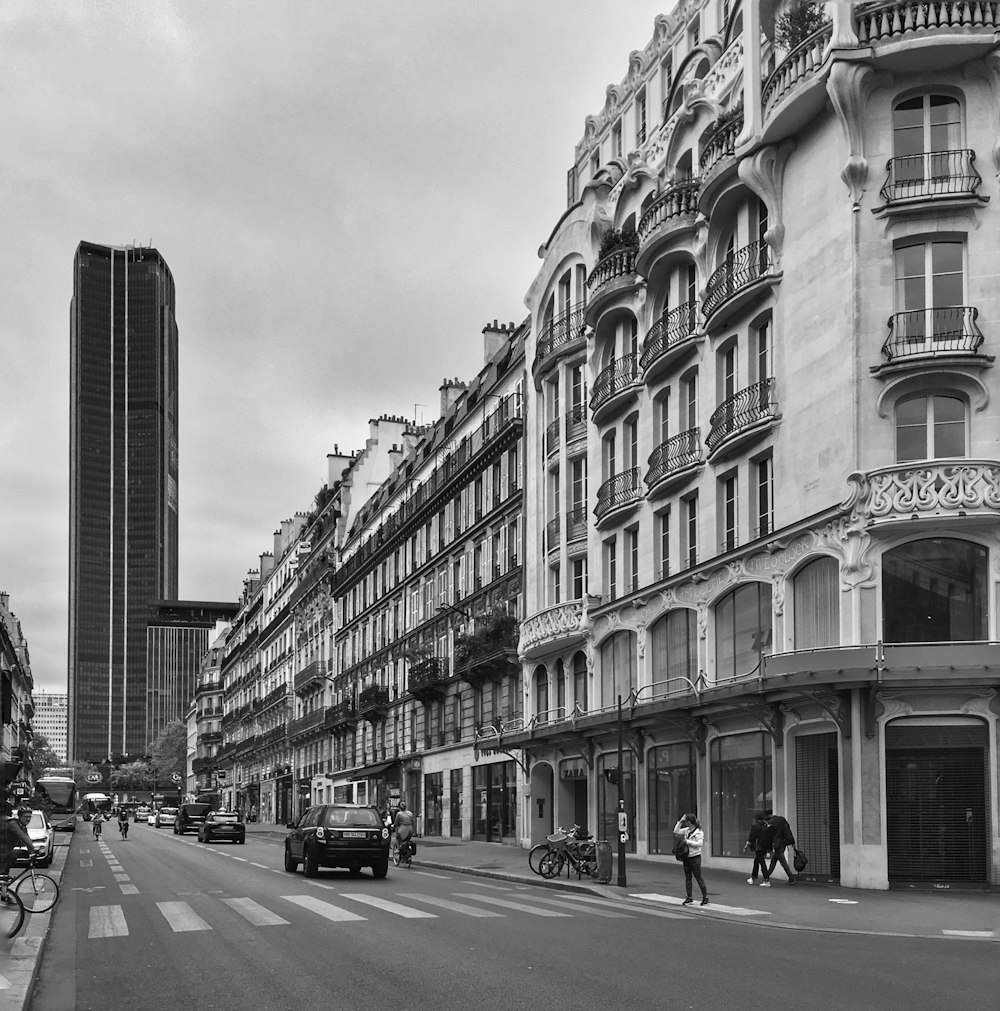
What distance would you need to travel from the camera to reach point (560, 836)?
3045 cm

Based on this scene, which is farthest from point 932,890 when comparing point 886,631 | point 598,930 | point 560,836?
point 598,930

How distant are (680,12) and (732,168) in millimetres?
10183

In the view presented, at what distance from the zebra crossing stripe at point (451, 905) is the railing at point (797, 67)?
1902 centimetres

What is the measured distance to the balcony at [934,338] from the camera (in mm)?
28062

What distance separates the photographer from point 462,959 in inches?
588

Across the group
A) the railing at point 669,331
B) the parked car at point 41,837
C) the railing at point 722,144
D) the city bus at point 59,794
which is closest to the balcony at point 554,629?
the railing at point 669,331

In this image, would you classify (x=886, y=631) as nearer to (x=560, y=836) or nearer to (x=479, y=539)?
(x=560, y=836)

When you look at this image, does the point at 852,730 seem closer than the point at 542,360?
Yes

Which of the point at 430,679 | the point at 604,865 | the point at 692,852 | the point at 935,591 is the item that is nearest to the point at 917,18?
the point at 935,591

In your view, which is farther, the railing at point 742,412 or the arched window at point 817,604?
the railing at point 742,412

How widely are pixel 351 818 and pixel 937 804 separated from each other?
12.3 m

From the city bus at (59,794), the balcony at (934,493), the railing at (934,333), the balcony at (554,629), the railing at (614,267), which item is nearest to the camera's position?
the balcony at (934,493)

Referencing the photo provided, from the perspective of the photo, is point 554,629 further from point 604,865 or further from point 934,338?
point 934,338

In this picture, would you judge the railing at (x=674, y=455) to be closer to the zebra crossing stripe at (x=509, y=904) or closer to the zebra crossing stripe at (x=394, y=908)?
the zebra crossing stripe at (x=509, y=904)
